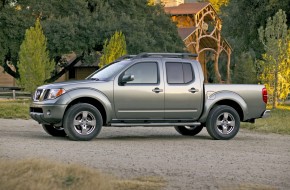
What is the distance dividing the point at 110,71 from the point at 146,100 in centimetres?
106

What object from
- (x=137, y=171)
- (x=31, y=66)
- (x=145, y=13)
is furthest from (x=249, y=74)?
(x=137, y=171)

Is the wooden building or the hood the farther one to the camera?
the wooden building

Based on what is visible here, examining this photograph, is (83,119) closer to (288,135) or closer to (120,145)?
(120,145)

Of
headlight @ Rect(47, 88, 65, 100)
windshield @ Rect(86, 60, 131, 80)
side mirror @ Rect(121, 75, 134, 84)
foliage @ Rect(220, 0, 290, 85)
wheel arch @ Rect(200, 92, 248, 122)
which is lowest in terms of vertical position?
wheel arch @ Rect(200, 92, 248, 122)

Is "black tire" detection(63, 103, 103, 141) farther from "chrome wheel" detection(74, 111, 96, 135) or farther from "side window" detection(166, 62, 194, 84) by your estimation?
"side window" detection(166, 62, 194, 84)

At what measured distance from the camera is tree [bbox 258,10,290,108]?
3130 centimetres

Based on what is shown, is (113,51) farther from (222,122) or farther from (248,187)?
(248,187)

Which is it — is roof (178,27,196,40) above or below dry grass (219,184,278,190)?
above

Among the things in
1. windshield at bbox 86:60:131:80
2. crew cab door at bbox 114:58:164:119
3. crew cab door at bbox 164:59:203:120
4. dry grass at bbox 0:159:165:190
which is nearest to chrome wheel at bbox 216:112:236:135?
crew cab door at bbox 164:59:203:120

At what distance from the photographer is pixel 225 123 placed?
16578mm

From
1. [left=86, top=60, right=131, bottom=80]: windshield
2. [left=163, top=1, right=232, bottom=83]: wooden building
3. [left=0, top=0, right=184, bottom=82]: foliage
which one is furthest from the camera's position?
[left=163, top=1, right=232, bottom=83]: wooden building

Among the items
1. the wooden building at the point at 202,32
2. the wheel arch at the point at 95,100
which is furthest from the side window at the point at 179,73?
the wooden building at the point at 202,32

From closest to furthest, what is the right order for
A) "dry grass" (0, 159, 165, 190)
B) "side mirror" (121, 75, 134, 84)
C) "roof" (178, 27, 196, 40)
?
1. "dry grass" (0, 159, 165, 190)
2. "side mirror" (121, 75, 134, 84)
3. "roof" (178, 27, 196, 40)

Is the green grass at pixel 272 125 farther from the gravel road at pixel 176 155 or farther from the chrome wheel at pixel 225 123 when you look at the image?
the chrome wheel at pixel 225 123
